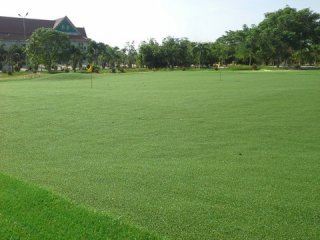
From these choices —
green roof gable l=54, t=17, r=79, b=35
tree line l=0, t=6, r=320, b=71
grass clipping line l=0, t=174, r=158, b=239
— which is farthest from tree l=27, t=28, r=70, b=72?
grass clipping line l=0, t=174, r=158, b=239

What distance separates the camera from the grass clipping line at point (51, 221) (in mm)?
3092

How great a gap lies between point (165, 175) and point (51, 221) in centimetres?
173

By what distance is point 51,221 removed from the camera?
3311mm

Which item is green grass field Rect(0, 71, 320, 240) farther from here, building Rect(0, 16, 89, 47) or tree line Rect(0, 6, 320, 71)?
building Rect(0, 16, 89, 47)

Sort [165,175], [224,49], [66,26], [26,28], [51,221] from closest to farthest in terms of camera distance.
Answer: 1. [51,221]
2. [165,175]
3. [224,49]
4. [26,28]
5. [66,26]

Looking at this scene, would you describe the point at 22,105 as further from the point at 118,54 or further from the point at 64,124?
the point at 118,54

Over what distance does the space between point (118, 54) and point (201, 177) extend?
73598mm

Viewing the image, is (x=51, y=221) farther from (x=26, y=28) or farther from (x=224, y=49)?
(x=26, y=28)

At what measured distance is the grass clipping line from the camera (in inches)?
122

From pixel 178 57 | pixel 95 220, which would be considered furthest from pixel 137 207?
pixel 178 57

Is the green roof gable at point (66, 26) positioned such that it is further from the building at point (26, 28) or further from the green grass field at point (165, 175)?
the green grass field at point (165, 175)

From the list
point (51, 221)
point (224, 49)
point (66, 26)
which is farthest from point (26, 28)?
point (51, 221)

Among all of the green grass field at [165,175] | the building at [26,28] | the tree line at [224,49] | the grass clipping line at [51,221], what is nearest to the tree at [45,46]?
the tree line at [224,49]

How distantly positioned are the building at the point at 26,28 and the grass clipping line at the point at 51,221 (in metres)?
77.8
